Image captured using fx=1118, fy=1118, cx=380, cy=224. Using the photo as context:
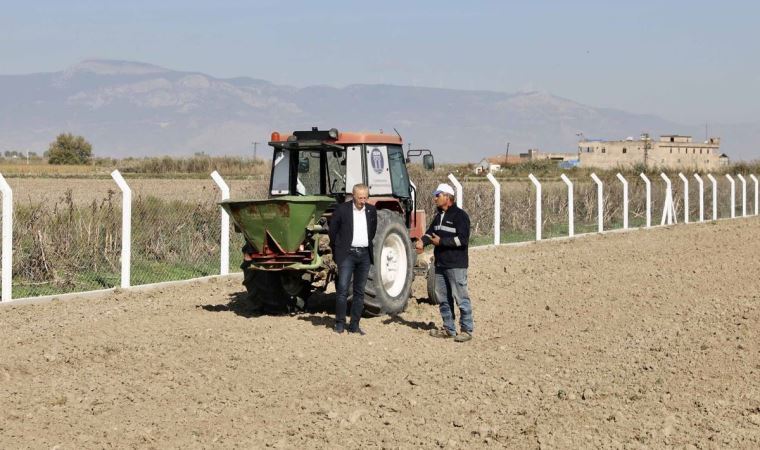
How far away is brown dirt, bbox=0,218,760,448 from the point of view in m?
8.12

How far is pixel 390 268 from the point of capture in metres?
12.8

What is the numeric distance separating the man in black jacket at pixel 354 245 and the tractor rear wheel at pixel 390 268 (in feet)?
0.89

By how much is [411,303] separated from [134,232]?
5.90m

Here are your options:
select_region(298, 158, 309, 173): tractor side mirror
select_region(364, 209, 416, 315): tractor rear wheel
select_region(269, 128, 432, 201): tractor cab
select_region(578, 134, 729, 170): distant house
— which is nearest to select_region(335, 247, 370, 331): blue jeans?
select_region(364, 209, 416, 315): tractor rear wheel

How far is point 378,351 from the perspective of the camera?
11055 millimetres

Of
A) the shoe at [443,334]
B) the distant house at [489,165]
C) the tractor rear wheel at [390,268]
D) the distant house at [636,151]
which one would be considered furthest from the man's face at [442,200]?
the distant house at [636,151]

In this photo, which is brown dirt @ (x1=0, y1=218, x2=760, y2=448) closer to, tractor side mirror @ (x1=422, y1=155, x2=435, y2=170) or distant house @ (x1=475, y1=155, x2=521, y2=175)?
tractor side mirror @ (x1=422, y1=155, x2=435, y2=170)

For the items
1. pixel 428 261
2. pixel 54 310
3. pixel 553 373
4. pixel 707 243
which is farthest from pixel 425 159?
pixel 707 243

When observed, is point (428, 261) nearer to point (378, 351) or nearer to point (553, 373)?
point (378, 351)

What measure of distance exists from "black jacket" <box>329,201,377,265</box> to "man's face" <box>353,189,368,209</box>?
0.07 meters

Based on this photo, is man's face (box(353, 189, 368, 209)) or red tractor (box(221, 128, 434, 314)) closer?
man's face (box(353, 189, 368, 209))

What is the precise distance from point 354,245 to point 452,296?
1.19m

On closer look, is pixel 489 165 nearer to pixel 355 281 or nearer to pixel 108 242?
pixel 108 242

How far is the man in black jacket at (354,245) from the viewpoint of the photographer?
11617 mm
